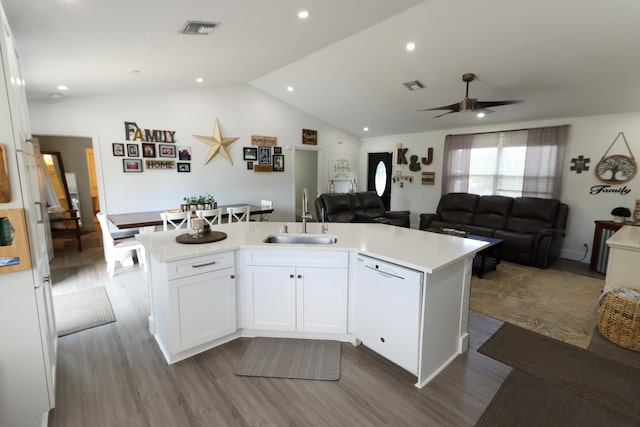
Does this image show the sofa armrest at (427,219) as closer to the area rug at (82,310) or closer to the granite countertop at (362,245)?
the granite countertop at (362,245)

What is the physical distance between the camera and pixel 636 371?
7.39 ft

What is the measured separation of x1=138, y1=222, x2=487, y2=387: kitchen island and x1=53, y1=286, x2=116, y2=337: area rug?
78cm

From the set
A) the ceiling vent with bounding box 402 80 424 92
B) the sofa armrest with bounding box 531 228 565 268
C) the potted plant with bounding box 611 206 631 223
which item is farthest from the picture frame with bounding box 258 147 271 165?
the potted plant with bounding box 611 206 631 223

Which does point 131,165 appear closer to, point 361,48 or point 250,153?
point 250,153

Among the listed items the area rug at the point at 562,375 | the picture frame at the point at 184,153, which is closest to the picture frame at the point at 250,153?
the picture frame at the point at 184,153

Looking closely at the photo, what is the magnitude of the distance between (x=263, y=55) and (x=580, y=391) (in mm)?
4595

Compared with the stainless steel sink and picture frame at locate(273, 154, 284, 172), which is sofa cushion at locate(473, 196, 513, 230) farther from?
picture frame at locate(273, 154, 284, 172)

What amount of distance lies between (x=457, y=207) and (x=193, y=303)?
5.18 metres

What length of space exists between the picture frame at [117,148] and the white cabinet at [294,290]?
3.73 meters

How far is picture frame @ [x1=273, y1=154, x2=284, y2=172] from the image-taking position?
667 centimetres

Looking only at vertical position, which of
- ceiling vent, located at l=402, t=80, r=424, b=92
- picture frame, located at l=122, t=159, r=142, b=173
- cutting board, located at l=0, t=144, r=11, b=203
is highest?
ceiling vent, located at l=402, t=80, r=424, b=92

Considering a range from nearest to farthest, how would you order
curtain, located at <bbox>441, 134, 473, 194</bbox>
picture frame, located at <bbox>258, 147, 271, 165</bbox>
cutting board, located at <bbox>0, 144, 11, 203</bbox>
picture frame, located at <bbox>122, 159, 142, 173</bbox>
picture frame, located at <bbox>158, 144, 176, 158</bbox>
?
cutting board, located at <bbox>0, 144, 11, 203</bbox>
picture frame, located at <bbox>122, 159, 142, 173</bbox>
picture frame, located at <bbox>158, 144, 176, 158</bbox>
curtain, located at <bbox>441, 134, 473, 194</bbox>
picture frame, located at <bbox>258, 147, 271, 165</bbox>

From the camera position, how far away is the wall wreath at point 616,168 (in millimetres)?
4391

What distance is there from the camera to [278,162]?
6727 mm
